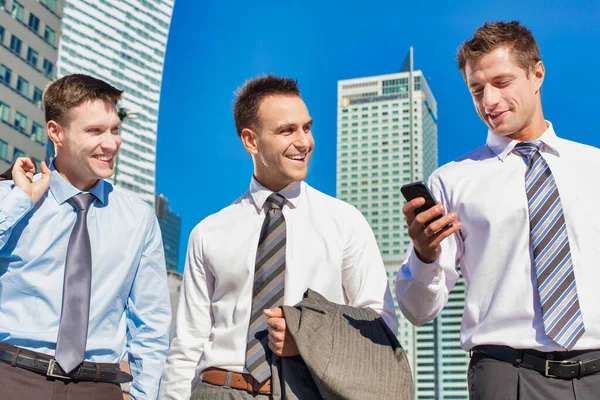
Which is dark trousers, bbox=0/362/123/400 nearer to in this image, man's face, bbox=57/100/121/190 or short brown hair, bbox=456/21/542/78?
man's face, bbox=57/100/121/190

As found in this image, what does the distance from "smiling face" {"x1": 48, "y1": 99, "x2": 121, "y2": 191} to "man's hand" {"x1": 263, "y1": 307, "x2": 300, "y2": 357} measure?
132 cm

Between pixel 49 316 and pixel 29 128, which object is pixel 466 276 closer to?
pixel 49 316

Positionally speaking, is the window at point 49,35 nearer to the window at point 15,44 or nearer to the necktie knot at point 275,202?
the window at point 15,44

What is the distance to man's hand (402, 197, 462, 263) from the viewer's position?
3111 mm

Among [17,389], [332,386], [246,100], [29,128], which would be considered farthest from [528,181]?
Result: [29,128]

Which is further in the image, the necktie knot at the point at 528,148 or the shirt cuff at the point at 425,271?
the necktie knot at the point at 528,148

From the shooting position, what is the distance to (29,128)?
7144 cm

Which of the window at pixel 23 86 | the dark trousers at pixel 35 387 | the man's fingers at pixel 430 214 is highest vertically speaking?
the window at pixel 23 86

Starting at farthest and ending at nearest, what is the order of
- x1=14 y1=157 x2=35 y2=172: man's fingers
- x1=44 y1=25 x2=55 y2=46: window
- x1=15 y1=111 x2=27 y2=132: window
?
1. x1=44 y1=25 x2=55 y2=46: window
2. x1=15 y1=111 x2=27 y2=132: window
3. x1=14 y1=157 x2=35 y2=172: man's fingers

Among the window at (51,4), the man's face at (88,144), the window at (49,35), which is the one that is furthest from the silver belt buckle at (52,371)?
the window at (51,4)

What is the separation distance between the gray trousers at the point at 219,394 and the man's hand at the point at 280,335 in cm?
26

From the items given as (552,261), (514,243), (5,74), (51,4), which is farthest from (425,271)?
(51,4)

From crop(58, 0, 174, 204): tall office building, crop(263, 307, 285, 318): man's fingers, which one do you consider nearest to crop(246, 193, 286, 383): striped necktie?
crop(263, 307, 285, 318): man's fingers

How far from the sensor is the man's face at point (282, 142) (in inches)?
171
